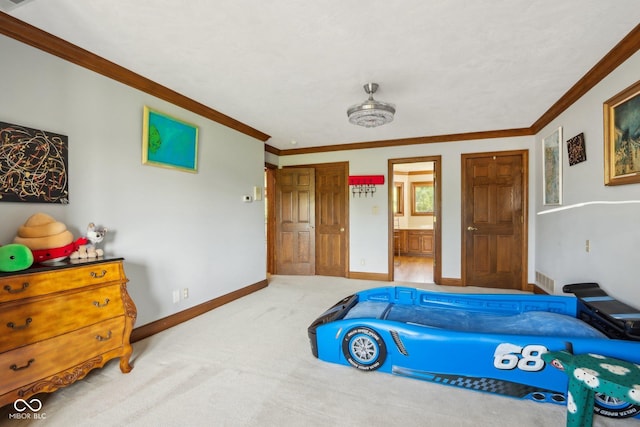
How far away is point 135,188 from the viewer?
2.73 meters

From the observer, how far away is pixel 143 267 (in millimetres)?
2779

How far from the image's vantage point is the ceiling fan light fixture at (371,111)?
9.00 ft

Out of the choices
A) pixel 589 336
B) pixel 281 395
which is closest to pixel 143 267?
pixel 281 395

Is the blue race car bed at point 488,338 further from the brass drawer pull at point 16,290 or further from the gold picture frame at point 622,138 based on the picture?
the brass drawer pull at point 16,290

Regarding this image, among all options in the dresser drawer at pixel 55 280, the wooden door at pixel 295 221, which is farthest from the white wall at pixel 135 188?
the wooden door at pixel 295 221

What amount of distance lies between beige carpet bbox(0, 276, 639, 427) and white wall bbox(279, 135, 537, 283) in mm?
2802

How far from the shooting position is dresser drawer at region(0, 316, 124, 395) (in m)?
1.55

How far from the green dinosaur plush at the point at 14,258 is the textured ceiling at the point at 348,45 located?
57.1 inches

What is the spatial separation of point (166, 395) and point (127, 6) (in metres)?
2.47

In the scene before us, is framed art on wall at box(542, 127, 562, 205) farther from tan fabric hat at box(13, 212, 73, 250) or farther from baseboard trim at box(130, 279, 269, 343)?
tan fabric hat at box(13, 212, 73, 250)

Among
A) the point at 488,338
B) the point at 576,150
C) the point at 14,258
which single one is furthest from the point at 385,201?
the point at 14,258

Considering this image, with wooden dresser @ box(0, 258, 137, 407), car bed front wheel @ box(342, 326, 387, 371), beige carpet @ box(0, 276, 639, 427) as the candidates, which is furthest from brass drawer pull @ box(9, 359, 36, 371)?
car bed front wheel @ box(342, 326, 387, 371)

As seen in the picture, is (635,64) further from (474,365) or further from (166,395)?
(166,395)

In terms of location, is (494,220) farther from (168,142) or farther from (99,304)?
(99,304)
